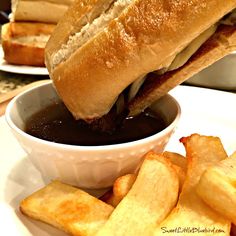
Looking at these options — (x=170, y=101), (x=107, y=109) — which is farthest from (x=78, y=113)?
(x=170, y=101)

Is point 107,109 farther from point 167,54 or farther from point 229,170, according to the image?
point 229,170

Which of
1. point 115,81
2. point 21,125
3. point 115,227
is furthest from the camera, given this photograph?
point 21,125

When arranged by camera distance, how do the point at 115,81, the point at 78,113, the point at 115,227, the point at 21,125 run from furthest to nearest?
the point at 21,125 → the point at 78,113 → the point at 115,81 → the point at 115,227

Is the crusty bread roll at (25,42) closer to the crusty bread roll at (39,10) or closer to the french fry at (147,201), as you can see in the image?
the crusty bread roll at (39,10)

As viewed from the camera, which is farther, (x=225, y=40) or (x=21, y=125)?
(x=21, y=125)

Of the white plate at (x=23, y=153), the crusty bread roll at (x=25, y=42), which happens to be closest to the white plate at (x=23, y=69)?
the crusty bread roll at (x=25, y=42)

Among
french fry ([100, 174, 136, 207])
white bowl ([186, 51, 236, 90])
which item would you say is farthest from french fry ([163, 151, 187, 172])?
white bowl ([186, 51, 236, 90])

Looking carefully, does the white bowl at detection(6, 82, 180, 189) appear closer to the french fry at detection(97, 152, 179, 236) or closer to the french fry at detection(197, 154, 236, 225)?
the french fry at detection(97, 152, 179, 236)
